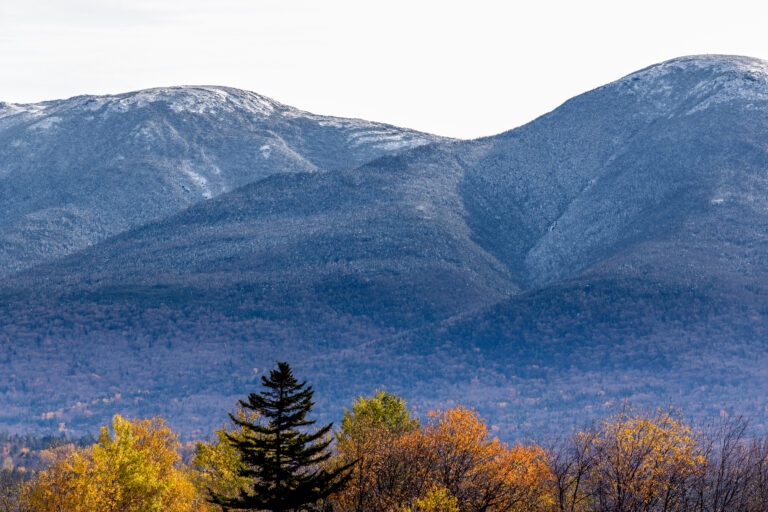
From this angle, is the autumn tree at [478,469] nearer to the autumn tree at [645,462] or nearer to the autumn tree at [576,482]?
the autumn tree at [576,482]

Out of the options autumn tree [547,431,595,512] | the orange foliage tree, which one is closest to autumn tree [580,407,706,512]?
autumn tree [547,431,595,512]

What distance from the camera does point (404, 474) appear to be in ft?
263

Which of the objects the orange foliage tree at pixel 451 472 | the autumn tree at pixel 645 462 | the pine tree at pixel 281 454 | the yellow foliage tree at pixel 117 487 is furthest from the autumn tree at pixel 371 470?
the autumn tree at pixel 645 462

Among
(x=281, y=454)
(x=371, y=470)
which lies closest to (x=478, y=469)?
(x=371, y=470)

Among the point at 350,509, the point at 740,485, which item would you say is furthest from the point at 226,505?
the point at 740,485

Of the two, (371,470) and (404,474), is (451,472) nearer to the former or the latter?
(404,474)

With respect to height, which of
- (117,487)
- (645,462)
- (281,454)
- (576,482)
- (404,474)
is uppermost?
(404,474)

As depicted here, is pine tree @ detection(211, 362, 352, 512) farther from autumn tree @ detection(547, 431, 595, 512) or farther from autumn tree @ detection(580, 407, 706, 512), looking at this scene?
autumn tree @ detection(580, 407, 706, 512)

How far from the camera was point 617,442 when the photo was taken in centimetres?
7119

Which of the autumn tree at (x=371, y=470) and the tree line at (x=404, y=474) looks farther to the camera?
the autumn tree at (x=371, y=470)

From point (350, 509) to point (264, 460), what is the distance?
16119mm

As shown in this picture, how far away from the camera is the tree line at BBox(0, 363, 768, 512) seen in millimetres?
62906

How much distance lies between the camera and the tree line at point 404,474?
62.9 metres

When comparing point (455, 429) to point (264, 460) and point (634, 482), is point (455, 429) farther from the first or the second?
point (264, 460)
